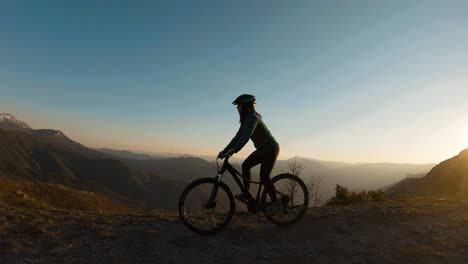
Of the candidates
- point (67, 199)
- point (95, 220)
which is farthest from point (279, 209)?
point (67, 199)

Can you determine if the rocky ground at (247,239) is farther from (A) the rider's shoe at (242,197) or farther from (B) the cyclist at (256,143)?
(B) the cyclist at (256,143)

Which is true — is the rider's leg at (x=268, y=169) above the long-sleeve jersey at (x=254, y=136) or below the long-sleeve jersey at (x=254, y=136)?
below

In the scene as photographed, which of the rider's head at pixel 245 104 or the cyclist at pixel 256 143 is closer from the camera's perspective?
the cyclist at pixel 256 143

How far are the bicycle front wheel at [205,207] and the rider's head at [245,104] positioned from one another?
5.51 feet

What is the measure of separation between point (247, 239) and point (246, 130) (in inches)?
91.5

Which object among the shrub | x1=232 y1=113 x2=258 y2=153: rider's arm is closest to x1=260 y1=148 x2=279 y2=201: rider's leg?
x1=232 y1=113 x2=258 y2=153: rider's arm

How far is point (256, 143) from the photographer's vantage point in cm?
762

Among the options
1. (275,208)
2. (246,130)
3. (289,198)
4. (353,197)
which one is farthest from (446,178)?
(246,130)

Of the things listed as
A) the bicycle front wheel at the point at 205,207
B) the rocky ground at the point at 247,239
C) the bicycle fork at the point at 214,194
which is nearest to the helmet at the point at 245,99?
the bicycle fork at the point at 214,194

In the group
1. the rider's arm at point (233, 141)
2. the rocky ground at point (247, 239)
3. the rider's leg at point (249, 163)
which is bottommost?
the rocky ground at point (247, 239)

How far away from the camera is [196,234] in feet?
23.5

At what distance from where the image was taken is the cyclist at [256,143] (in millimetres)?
7309

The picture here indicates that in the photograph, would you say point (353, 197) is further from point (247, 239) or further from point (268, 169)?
point (247, 239)

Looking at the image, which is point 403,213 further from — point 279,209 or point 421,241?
point 279,209
